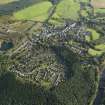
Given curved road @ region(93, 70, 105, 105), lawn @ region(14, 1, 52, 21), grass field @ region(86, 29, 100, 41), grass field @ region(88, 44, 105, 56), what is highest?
lawn @ region(14, 1, 52, 21)

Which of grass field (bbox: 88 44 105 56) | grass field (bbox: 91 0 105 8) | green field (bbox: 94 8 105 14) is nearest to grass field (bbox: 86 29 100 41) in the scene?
grass field (bbox: 88 44 105 56)

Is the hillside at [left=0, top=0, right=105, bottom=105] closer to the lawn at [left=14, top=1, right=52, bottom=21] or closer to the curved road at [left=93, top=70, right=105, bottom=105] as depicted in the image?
the lawn at [left=14, top=1, right=52, bottom=21]

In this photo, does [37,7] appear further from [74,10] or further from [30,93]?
[30,93]

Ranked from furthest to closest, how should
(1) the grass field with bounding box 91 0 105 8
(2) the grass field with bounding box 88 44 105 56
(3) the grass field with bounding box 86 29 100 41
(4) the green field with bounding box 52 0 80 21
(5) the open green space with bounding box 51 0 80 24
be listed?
(1) the grass field with bounding box 91 0 105 8 < (4) the green field with bounding box 52 0 80 21 < (5) the open green space with bounding box 51 0 80 24 < (3) the grass field with bounding box 86 29 100 41 < (2) the grass field with bounding box 88 44 105 56

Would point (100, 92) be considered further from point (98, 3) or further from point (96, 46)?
point (98, 3)

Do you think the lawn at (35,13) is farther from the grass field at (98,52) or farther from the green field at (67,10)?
the grass field at (98,52)

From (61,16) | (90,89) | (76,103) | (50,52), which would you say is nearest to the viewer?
(76,103)

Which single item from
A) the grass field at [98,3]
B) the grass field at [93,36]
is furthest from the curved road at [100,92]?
the grass field at [98,3]

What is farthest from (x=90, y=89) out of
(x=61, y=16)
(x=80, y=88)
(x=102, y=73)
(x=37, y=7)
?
(x=37, y=7)
